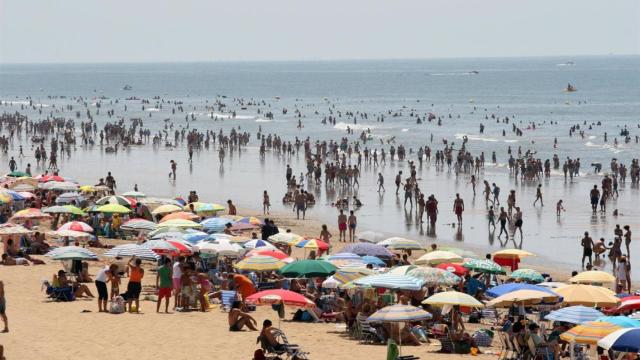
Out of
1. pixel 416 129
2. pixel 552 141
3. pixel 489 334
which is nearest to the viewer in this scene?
pixel 489 334

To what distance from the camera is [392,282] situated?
17.8m

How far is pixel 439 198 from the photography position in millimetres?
40531

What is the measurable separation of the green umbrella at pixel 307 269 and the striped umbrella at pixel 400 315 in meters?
3.72

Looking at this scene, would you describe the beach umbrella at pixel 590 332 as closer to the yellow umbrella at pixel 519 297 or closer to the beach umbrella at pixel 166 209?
the yellow umbrella at pixel 519 297

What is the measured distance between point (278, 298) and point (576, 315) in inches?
184

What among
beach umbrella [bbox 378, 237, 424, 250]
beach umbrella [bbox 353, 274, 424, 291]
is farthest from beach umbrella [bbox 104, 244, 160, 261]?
beach umbrella [bbox 378, 237, 424, 250]

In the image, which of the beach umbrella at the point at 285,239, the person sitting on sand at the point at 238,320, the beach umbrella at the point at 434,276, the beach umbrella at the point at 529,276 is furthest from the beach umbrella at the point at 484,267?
the person sitting on sand at the point at 238,320

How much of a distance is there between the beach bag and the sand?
150mm

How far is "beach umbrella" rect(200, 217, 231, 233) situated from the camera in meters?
25.8

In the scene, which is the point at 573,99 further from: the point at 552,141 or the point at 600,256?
the point at 600,256

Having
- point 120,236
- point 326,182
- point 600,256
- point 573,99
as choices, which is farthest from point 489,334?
point 573,99

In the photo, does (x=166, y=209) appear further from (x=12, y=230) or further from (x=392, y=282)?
(x=392, y=282)

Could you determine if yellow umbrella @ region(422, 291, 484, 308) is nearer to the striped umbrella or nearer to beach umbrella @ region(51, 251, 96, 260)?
the striped umbrella

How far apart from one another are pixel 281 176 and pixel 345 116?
1981 inches
